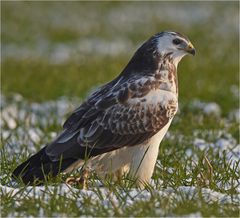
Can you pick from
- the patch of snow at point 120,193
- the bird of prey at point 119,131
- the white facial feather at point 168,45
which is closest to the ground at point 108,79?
the patch of snow at point 120,193

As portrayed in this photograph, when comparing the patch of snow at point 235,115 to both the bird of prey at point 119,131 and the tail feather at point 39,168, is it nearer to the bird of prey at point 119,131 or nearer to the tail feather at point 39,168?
the bird of prey at point 119,131

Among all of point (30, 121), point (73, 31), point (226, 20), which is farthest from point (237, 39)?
point (30, 121)

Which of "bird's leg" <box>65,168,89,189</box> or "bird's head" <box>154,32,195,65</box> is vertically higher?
"bird's head" <box>154,32,195,65</box>

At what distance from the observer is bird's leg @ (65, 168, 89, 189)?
6.49 metres

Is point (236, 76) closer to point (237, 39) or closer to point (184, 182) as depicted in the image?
point (237, 39)

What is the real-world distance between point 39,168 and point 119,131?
768mm

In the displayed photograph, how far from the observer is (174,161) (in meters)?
7.51


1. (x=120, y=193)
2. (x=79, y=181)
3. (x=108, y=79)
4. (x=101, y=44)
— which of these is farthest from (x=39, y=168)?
(x=101, y=44)

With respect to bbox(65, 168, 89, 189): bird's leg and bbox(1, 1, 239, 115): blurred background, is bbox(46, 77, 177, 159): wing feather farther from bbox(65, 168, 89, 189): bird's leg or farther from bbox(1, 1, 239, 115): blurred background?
bbox(1, 1, 239, 115): blurred background

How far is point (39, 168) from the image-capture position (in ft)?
22.1

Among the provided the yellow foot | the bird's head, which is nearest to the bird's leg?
the yellow foot

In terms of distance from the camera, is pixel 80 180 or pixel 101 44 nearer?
pixel 80 180

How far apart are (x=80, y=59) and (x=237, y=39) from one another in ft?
16.6

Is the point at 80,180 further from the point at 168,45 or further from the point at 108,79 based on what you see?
the point at 108,79
